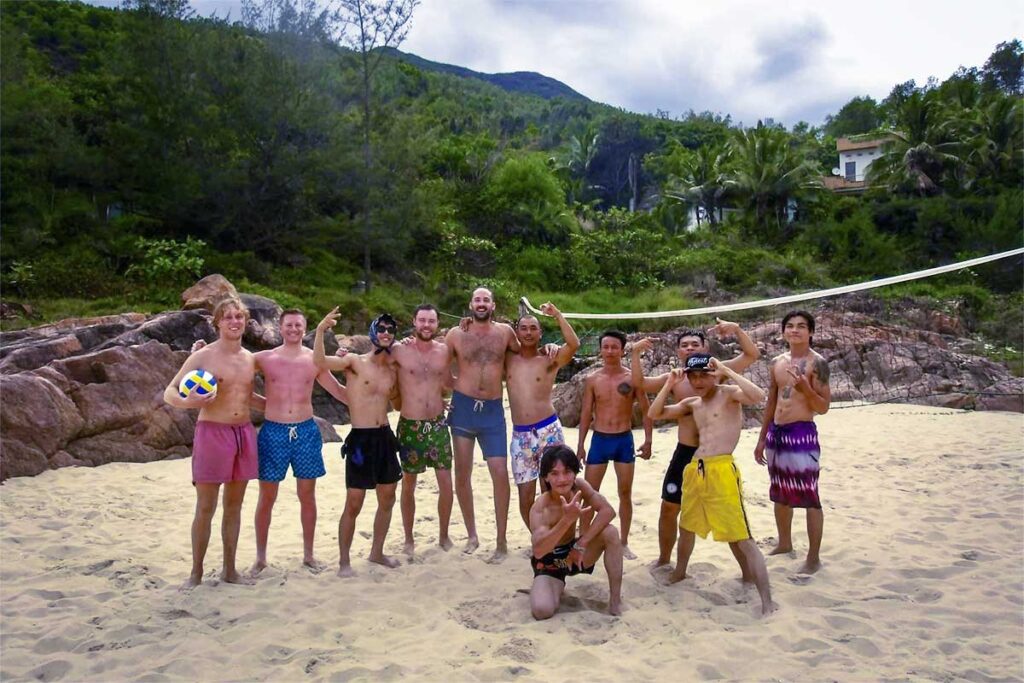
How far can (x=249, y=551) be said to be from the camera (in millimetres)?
4945

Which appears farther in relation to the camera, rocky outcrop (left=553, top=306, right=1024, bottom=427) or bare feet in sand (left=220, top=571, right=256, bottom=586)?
rocky outcrop (left=553, top=306, right=1024, bottom=427)

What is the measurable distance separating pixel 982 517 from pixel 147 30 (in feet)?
66.4

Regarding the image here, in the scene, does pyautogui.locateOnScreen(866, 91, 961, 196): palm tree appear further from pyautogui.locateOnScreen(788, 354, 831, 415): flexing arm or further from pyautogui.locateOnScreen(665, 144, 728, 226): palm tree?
pyautogui.locateOnScreen(788, 354, 831, 415): flexing arm

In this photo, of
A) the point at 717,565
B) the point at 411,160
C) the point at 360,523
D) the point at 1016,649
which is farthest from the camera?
the point at 411,160

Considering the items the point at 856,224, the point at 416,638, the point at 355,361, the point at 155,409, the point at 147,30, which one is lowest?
the point at 416,638

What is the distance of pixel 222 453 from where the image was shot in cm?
422

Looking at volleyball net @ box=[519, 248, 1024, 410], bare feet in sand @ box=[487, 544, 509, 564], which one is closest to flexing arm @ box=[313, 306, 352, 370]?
bare feet in sand @ box=[487, 544, 509, 564]

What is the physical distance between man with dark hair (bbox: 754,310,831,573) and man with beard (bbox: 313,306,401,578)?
237 centimetres

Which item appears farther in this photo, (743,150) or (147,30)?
(743,150)

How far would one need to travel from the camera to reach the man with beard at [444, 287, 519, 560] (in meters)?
4.79

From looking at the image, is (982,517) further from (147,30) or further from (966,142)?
(966,142)

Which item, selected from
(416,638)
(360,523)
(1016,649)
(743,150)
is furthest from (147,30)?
(743,150)

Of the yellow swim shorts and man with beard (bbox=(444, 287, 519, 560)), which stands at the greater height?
man with beard (bbox=(444, 287, 519, 560))

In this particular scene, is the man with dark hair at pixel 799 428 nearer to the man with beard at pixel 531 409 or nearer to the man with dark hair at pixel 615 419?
the man with dark hair at pixel 615 419
